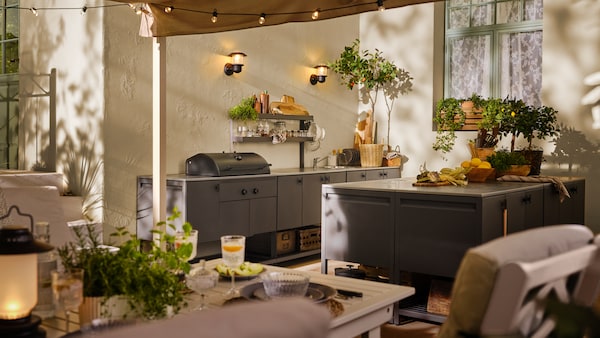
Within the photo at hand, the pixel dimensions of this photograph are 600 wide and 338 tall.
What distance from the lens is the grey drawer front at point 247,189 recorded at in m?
6.41

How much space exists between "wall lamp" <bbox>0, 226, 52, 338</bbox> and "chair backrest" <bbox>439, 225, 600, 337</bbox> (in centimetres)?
111

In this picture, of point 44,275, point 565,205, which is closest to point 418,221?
point 565,205

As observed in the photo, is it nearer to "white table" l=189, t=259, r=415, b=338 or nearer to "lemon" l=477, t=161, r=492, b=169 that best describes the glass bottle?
"white table" l=189, t=259, r=415, b=338

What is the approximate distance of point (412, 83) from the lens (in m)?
8.94

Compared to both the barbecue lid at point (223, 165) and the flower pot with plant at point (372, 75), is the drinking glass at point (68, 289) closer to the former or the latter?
the barbecue lid at point (223, 165)

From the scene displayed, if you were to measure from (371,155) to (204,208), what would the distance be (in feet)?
9.80

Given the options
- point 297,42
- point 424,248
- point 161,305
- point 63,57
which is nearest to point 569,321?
point 161,305

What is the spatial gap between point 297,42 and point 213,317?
301 inches

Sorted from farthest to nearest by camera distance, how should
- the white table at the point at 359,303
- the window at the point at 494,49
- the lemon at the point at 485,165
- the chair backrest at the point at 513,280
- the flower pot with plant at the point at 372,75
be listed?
the flower pot with plant at the point at 372,75 → the window at the point at 494,49 → the lemon at the point at 485,165 → the white table at the point at 359,303 → the chair backrest at the point at 513,280

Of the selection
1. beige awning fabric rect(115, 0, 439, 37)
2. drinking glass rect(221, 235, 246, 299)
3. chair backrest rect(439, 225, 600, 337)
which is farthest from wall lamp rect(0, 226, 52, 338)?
beige awning fabric rect(115, 0, 439, 37)

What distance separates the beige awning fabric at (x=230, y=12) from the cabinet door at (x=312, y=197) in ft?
9.66

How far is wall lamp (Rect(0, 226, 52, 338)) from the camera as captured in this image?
190 centimetres

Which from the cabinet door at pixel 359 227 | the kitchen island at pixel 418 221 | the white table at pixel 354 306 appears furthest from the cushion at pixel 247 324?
the cabinet door at pixel 359 227

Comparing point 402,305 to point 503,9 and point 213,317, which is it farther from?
point 503,9
